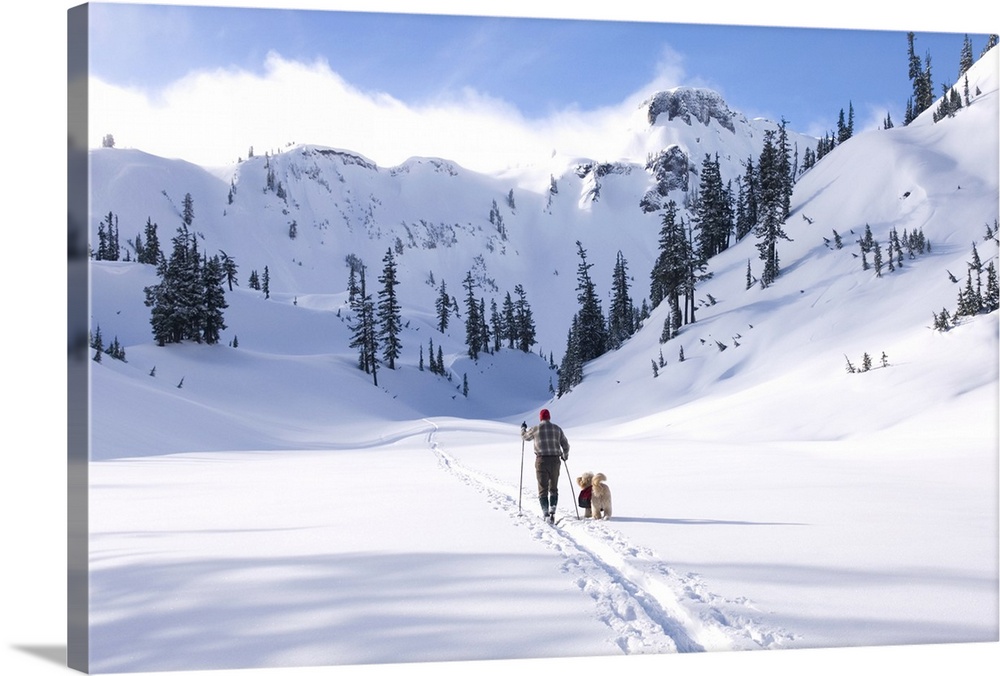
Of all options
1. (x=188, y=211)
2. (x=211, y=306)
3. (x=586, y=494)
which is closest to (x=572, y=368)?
(x=211, y=306)

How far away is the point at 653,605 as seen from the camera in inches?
255

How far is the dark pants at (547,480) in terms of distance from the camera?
10.3m

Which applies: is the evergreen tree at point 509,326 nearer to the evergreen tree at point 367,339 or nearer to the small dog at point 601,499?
the evergreen tree at point 367,339

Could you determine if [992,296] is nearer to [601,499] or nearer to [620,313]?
[601,499]

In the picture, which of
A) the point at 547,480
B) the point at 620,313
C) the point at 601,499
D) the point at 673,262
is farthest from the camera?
the point at 620,313

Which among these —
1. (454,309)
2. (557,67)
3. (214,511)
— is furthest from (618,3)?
(454,309)

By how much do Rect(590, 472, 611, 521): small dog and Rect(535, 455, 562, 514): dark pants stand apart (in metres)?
0.61

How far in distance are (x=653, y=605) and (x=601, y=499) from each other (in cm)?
373

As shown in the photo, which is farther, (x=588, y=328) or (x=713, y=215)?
(x=588, y=328)

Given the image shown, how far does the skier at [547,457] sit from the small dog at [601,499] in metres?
0.61

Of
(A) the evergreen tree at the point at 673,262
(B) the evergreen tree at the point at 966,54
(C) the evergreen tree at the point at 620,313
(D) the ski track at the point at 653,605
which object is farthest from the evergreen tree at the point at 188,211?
(D) the ski track at the point at 653,605

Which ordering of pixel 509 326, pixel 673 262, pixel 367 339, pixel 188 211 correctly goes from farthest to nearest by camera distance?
pixel 188 211
pixel 509 326
pixel 367 339
pixel 673 262

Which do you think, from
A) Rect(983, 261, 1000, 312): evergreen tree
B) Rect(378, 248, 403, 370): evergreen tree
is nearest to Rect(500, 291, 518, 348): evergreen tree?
Rect(378, 248, 403, 370): evergreen tree

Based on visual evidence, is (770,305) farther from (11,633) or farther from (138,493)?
(11,633)
